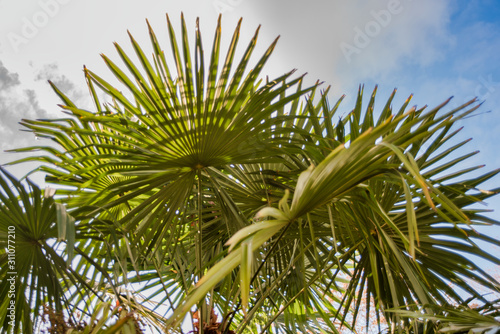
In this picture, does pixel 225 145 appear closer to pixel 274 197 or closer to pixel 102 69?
pixel 274 197

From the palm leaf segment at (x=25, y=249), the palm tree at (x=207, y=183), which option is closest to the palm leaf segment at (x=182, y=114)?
the palm tree at (x=207, y=183)

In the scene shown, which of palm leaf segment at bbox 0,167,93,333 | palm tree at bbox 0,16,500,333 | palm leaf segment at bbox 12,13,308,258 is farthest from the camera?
palm leaf segment at bbox 12,13,308,258

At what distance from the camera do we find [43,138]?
1.81 meters

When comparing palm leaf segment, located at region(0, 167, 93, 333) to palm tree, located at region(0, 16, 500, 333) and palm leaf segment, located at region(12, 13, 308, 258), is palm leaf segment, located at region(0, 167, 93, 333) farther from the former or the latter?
palm leaf segment, located at region(12, 13, 308, 258)

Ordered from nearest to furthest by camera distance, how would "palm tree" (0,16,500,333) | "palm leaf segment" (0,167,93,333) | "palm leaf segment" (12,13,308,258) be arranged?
"palm leaf segment" (0,167,93,333) < "palm tree" (0,16,500,333) < "palm leaf segment" (12,13,308,258)

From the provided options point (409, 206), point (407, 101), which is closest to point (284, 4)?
point (407, 101)

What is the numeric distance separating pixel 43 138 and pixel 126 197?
1.78ft

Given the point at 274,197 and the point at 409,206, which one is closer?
the point at 409,206

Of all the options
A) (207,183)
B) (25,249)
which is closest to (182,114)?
(207,183)

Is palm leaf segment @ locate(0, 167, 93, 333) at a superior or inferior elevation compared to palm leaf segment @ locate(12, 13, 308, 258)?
inferior

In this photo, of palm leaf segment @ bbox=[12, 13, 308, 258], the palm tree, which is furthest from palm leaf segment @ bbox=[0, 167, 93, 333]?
palm leaf segment @ bbox=[12, 13, 308, 258]

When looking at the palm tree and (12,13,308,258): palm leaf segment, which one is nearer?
the palm tree

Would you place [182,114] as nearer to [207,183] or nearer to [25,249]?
[207,183]

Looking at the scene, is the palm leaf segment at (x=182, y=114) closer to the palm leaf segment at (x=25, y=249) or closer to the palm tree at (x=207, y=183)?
the palm tree at (x=207, y=183)
